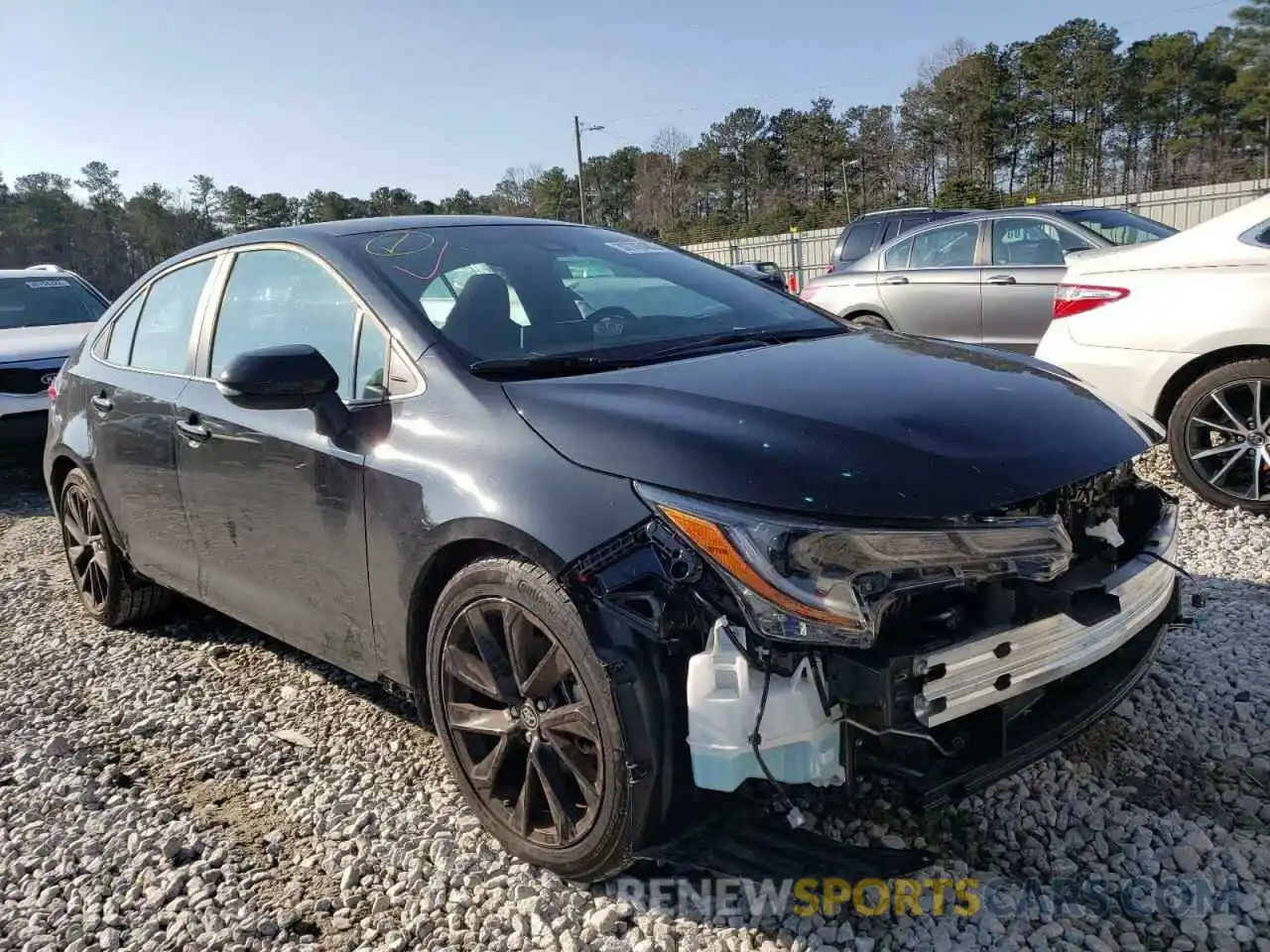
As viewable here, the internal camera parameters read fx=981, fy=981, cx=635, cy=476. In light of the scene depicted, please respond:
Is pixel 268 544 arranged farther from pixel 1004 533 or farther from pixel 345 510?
pixel 1004 533

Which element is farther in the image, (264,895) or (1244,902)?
(264,895)

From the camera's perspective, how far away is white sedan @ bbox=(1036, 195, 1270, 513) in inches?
183

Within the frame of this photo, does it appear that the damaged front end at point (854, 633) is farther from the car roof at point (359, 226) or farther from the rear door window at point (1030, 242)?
the rear door window at point (1030, 242)

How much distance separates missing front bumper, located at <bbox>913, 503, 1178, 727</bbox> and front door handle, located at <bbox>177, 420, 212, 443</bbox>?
247 centimetres

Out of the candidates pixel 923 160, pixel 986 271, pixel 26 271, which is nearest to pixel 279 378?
pixel 986 271

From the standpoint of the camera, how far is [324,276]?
9.75ft

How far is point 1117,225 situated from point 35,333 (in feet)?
31.0

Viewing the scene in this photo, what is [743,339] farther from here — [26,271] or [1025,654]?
[26,271]

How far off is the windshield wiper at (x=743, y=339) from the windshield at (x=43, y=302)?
27.6 feet

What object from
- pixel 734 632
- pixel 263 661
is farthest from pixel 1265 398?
pixel 263 661

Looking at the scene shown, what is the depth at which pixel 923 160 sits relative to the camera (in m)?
51.8

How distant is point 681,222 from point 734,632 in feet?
211

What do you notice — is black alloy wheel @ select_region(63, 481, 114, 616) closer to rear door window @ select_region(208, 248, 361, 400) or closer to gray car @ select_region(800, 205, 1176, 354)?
rear door window @ select_region(208, 248, 361, 400)

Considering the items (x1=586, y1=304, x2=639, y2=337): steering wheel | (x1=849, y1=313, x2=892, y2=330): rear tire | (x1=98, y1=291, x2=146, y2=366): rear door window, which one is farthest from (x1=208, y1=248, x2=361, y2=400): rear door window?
(x1=849, y1=313, x2=892, y2=330): rear tire
